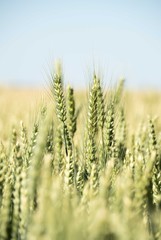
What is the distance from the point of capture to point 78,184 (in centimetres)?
111

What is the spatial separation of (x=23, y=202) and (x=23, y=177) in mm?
73

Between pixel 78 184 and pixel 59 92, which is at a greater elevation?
pixel 59 92

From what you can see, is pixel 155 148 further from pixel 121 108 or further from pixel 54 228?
pixel 54 228

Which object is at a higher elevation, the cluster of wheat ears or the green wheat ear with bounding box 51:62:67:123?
the green wheat ear with bounding box 51:62:67:123

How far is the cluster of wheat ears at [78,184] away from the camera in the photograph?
603 millimetres

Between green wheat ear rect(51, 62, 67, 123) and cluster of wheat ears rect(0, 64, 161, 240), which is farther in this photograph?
green wheat ear rect(51, 62, 67, 123)

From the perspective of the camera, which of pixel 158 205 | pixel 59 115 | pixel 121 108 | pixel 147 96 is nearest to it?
pixel 158 205

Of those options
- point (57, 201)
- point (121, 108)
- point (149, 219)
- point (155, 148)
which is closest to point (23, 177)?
point (57, 201)

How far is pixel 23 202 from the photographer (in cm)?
75

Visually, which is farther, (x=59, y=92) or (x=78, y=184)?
(x=59, y=92)

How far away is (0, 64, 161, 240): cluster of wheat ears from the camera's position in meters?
0.60

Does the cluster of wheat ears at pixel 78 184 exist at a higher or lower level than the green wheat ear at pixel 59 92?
lower

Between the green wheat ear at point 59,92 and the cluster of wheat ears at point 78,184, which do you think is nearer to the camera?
the cluster of wheat ears at point 78,184

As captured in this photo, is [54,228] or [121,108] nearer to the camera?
[54,228]
